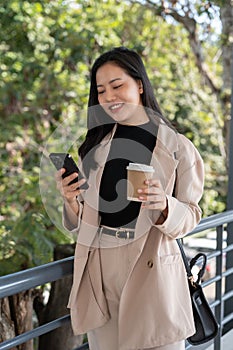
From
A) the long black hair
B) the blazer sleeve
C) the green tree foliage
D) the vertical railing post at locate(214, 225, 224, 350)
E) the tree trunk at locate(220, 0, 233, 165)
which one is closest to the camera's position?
the blazer sleeve

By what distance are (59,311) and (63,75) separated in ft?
13.1

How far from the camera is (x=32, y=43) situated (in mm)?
5926

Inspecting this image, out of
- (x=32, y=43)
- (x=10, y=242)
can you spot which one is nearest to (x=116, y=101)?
(x=10, y=242)

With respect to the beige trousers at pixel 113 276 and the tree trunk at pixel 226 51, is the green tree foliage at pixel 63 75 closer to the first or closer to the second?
the tree trunk at pixel 226 51

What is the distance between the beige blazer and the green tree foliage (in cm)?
263

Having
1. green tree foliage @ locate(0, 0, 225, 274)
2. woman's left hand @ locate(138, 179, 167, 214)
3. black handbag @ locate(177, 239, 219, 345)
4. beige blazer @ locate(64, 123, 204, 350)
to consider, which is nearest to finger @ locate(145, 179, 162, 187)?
woman's left hand @ locate(138, 179, 167, 214)

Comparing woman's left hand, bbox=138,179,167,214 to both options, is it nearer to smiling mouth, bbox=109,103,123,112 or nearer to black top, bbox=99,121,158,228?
black top, bbox=99,121,158,228

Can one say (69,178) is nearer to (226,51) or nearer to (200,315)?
(200,315)

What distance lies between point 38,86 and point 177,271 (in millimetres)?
5317

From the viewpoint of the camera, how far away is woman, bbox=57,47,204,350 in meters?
1.50

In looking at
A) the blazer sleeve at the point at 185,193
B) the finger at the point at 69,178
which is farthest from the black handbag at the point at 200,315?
the finger at the point at 69,178

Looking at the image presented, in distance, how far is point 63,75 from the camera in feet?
21.2

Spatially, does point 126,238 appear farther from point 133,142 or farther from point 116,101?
point 116,101

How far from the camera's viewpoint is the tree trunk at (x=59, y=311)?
289 centimetres
